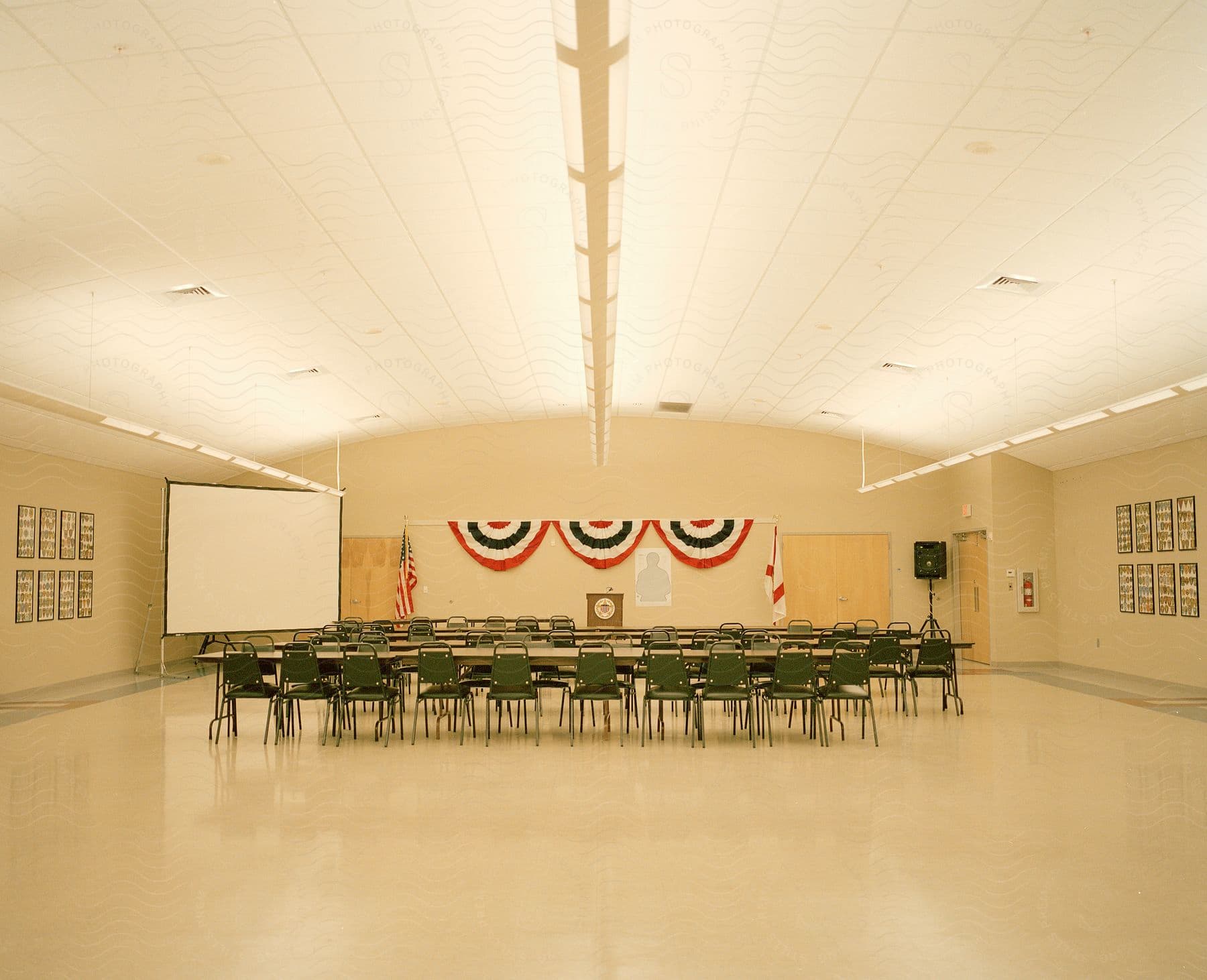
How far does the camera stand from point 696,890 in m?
4.38

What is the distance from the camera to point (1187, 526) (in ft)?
38.0

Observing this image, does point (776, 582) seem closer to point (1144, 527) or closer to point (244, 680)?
point (1144, 527)

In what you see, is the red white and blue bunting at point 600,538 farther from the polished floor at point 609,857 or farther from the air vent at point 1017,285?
the air vent at point 1017,285

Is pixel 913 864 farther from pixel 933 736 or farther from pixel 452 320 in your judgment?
pixel 452 320

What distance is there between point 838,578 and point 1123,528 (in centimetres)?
483

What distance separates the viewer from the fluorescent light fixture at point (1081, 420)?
835 cm

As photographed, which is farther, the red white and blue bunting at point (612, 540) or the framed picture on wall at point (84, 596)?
the red white and blue bunting at point (612, 540)

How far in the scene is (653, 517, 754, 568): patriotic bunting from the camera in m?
16.7

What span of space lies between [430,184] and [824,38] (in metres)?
2.99

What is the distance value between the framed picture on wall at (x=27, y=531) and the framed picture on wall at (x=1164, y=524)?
14671 millimetres

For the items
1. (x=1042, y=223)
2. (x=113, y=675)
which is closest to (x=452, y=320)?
(x=1042, y=223)

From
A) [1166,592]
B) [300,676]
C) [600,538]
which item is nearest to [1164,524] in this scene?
[1166,592]

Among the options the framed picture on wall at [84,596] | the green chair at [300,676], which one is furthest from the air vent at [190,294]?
the framed picture on wall at [84,596]

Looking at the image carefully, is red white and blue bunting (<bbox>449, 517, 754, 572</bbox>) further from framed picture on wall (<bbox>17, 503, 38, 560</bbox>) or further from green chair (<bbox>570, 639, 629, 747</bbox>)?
green chair (<bbox>570, 639, 629, 747</bbox>)
